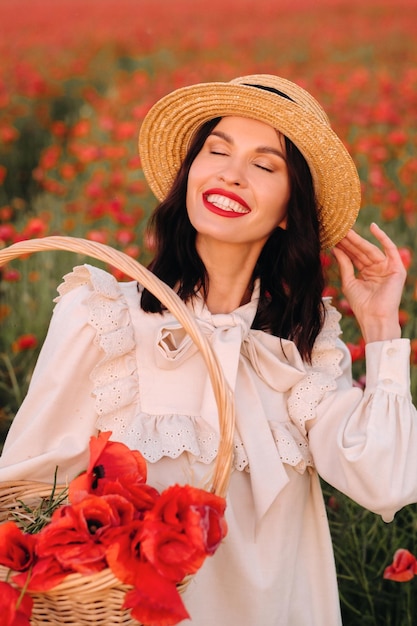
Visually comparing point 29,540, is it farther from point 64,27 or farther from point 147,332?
point 64,27

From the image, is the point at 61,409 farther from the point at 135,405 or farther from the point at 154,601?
the point at 154,601

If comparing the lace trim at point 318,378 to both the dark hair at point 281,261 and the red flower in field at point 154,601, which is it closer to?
the dark hair at point 281,261

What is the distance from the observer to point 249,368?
1.91 meters

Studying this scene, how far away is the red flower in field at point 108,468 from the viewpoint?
1339 millimetres

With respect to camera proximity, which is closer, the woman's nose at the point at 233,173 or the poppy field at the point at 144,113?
the woman's nose at the point at 233,173

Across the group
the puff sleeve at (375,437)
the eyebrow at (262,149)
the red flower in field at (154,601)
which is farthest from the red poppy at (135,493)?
the eyebrow at (262,149)

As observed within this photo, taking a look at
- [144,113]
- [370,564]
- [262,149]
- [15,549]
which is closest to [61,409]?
[15,549]

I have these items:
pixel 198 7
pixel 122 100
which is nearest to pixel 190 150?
pixel 122 100

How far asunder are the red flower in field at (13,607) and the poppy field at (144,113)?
987 millimetres

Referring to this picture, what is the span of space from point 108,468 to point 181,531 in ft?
0.55

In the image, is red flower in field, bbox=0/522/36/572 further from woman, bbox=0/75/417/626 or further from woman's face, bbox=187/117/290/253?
woman's face, bbox=187/117/290/253

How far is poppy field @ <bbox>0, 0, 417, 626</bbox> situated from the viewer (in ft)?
8.21

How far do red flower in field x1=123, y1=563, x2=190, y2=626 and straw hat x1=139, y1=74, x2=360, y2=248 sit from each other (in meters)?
0.99

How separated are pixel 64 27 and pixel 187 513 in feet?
20.1
